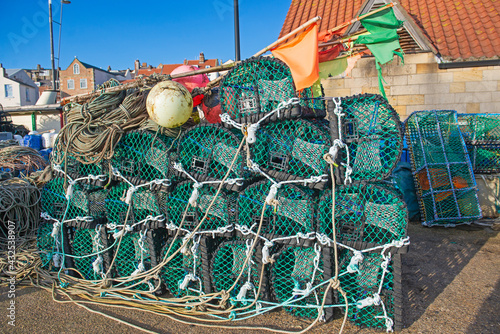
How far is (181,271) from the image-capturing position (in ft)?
9.29

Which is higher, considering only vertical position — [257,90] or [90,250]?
[257,90]

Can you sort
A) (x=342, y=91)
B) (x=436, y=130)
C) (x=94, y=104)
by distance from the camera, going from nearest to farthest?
(x=94, y=104) < (x=436, y=130) < (x=342, y=91)

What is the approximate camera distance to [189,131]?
2695 mm

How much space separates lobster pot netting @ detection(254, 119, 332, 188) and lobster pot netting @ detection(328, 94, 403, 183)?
0.12 meters

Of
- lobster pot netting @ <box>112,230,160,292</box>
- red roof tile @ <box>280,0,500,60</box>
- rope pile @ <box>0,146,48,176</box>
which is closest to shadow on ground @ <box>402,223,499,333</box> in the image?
lobster pot netting @ <box>112,230,160,292</box>

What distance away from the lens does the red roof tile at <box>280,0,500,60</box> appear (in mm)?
6539

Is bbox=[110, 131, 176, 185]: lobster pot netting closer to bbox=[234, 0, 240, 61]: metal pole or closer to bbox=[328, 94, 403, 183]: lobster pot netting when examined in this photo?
bbox=[328, 94, 403, 183]: lobster pot netting

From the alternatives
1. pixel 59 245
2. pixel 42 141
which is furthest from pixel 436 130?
pixel 42 141

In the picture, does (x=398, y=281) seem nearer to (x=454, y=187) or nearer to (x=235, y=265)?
(x=235, y=265)

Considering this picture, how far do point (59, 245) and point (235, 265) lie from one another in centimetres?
171

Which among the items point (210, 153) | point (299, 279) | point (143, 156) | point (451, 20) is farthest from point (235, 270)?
point (451, 20)

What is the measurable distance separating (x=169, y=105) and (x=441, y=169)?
4085 millimetres

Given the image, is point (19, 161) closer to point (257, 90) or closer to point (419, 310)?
point (257, 90)

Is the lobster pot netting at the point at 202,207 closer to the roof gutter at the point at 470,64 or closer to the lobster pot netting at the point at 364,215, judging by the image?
the lobster pot netting at the point at 364,215
